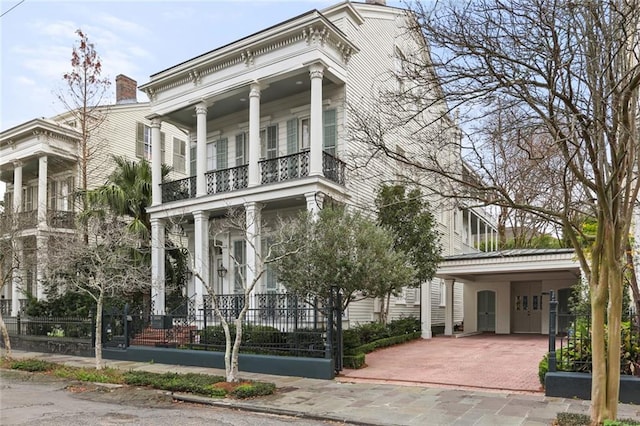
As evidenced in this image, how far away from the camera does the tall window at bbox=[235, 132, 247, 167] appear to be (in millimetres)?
19719

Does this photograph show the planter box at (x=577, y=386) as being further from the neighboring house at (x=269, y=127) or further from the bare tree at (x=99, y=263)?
the bare tree at (x=99, y=263)

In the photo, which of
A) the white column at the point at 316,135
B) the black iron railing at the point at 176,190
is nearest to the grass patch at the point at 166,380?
the white column at the point at 316,135

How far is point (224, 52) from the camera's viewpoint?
17.2 meters

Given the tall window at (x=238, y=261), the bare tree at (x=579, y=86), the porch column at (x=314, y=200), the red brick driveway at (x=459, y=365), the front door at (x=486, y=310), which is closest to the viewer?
the bare tree at (x=579, y=86)

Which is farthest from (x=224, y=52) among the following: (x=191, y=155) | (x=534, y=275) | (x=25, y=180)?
(x=25, y=180)

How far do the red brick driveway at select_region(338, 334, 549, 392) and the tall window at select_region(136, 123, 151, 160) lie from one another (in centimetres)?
1614

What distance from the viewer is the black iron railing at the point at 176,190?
1927 cm

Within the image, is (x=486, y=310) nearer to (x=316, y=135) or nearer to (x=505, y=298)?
(x=505, y=298)

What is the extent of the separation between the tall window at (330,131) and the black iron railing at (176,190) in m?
5.20

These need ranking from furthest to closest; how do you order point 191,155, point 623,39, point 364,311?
point 191,155 → point 364,311 → point 623,39

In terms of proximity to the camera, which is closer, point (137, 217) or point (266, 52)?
point (266, 52)

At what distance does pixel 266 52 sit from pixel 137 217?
26.9 ft

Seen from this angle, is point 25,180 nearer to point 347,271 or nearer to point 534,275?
point 347,271

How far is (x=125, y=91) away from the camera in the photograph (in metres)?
28.7
